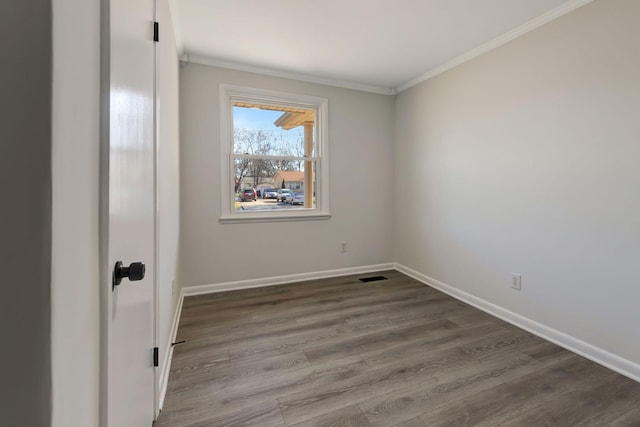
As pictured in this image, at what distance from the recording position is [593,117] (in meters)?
1.96

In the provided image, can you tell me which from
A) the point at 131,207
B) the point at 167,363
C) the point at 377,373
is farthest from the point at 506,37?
the point at 167,363

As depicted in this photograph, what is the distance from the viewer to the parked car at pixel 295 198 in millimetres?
3562

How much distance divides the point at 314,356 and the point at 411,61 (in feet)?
9.81

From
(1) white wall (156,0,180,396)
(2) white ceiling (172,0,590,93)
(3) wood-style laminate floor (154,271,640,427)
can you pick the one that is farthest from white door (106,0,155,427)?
(2) white ceiling (172,0,590,93)

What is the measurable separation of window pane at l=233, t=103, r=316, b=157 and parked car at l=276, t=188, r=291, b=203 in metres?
0.43

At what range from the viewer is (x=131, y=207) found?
906 millimetres

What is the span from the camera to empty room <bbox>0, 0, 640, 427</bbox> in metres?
0.48

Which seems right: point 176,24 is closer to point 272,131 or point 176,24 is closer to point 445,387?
point 272,131

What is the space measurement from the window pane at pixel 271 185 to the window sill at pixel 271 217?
128mm

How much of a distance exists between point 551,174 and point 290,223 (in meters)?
2.51

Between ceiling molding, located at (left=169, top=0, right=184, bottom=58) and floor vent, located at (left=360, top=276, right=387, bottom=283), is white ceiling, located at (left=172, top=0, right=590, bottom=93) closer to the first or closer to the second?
ceiling molding, located at (left=169, top=0, right=184, bottom=58)

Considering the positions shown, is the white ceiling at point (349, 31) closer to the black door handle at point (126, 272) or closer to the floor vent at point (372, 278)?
the black door handle at point (126, 272)
